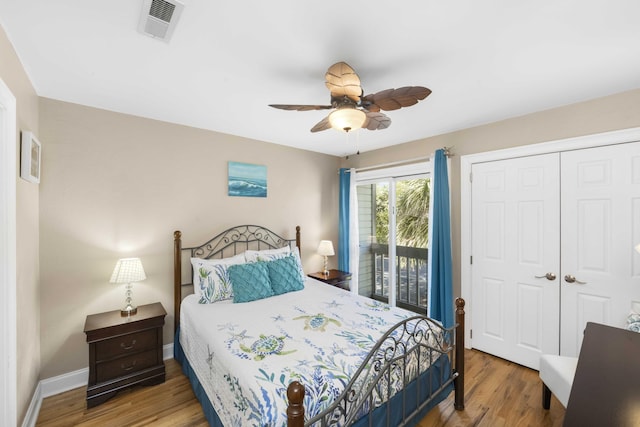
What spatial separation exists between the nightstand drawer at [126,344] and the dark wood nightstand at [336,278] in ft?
6.59

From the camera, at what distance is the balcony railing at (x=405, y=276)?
12.3 feet

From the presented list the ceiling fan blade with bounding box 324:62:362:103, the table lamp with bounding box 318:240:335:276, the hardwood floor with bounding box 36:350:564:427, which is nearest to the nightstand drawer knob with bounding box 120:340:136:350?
the hardwood floor with bounding box 36:350:564:427

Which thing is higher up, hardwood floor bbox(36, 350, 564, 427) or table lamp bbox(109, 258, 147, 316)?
table lamp bbox(109, 258, 147, 316)

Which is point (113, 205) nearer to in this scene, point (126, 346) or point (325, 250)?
point (126, 346)

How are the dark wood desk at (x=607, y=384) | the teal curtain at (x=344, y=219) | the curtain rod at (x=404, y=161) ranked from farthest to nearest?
the teal curtain at (x=344, y=219)
the curtain rod at (x=404, y=161)
the dark wood desk at (x=607, y=384)

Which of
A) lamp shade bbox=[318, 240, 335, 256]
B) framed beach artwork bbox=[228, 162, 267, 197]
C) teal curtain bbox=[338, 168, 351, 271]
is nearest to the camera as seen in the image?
framed beach artwork bbox=[228, 162, 267, 197]

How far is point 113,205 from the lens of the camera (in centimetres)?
258

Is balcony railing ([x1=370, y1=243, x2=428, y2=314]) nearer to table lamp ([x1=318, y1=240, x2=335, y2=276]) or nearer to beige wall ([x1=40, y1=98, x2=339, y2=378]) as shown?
table lamp ([x1=318, y1=240, x2=335, y2=276])

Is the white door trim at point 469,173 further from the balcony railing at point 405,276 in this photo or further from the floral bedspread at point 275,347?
the floral bedspread at point 275,347

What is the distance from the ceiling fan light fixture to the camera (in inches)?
65.7

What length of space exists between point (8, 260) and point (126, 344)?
114 cm

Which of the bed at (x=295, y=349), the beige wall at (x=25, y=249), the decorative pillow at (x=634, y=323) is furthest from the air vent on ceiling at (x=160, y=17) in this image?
the decorative pillow at (x=634, y=323)

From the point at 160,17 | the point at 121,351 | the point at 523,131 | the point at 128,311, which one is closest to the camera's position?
the point at 160,17

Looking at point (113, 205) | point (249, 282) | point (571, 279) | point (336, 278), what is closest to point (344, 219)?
point (336, 278)
